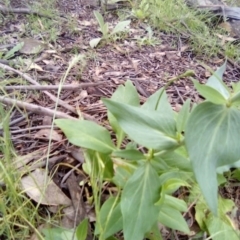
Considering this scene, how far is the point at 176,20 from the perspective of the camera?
6.98ft

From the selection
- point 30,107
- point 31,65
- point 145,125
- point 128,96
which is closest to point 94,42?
point 31,65

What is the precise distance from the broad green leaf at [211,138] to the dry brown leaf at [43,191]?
422 millimetres

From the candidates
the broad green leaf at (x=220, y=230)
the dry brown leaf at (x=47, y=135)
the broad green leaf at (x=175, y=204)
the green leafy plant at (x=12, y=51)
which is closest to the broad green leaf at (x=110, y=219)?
the broad green leaf at (x=175, y=204)

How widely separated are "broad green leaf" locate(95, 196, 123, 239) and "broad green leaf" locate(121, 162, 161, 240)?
0.22ft

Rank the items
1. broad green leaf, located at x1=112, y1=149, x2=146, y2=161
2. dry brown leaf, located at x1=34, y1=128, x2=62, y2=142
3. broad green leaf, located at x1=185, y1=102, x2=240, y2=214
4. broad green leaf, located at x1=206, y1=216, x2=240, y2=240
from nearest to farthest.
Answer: broad green leaf, located at x1=185, y1=102, x2=240, y2=214
broad green leaf, located at x1=112, y1=149, x2=146, y2=161
broad green leaf, located at x1=206, y1=216, x2=240, y2=240
dry brown leaf, located at x1=34, y1=128, x2=62, y2=142

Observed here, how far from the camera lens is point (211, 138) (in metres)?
0.77

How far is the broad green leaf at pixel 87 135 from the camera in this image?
2.99 feet

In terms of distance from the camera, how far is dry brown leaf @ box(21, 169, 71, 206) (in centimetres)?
102

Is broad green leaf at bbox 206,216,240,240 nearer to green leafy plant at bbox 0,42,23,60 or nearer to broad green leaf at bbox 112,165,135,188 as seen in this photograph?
broad green leaf at bbox 112,165,135,188

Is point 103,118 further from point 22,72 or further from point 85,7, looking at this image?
point 85,7

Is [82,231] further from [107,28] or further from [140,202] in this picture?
[107,28]

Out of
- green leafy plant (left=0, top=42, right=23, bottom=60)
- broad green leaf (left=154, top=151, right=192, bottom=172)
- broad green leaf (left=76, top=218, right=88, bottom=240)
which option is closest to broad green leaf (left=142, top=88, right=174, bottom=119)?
broad green leaf (left=154, top=151, right=192, bottom=172)

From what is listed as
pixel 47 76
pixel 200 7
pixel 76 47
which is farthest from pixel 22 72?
pixel 200 7

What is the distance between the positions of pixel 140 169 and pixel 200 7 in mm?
1701
